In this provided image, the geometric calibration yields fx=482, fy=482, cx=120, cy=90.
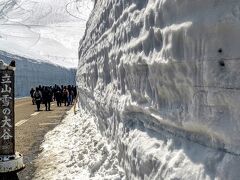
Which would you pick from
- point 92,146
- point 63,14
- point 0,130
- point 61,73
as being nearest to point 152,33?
point 0,130

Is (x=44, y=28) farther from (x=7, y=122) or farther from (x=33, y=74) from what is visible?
(x=7, y=122)

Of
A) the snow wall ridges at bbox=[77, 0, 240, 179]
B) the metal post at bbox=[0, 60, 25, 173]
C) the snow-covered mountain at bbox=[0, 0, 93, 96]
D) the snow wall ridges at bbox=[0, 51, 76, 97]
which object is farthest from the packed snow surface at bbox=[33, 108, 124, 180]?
the snow-covered mountain at bbox=[0, 0, 93, 96]

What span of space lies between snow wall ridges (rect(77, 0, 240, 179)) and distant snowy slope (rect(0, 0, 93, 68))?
59.1 metres

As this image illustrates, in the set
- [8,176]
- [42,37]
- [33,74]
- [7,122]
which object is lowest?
[8,176]

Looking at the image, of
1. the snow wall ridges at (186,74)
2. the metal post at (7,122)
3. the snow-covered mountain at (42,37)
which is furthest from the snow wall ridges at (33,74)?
the snow wall ridges at (186,74)

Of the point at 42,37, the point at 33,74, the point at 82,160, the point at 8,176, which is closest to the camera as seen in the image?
the point at 8,176

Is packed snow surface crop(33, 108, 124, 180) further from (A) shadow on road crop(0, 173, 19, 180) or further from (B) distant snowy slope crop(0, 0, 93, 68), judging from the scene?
(B) distant snowy slope crop(0, 0, 93, 68)

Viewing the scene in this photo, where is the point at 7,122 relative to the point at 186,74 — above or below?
below

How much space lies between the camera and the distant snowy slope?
7576 centimetres

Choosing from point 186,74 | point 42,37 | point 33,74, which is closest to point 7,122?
point 186,74

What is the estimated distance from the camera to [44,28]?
95.2 m

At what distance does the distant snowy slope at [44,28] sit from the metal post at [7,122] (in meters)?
56.7

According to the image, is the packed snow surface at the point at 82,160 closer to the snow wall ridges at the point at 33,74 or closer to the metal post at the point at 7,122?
the metal post at the point at 7,122

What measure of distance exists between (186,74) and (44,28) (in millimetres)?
94048
